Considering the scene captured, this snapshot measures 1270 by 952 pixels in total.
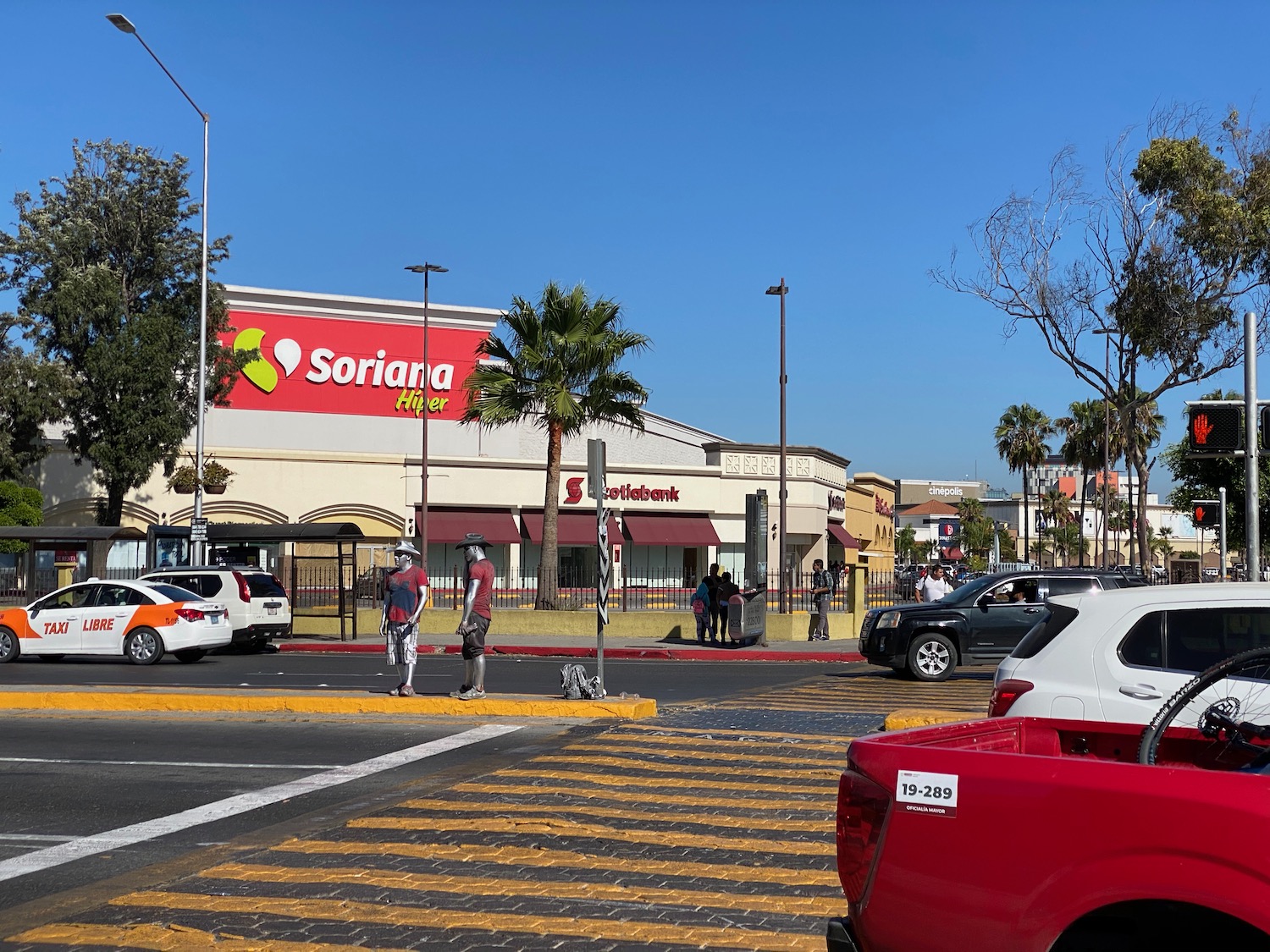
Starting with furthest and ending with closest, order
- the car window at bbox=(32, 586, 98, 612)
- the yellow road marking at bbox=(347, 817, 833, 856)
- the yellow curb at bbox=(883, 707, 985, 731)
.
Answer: the car window at bbox=(32, 586, 98, 612) < the yellow curb at bbox=(883, 707, 985, 731) < the yellow road marking at bbox=(347, 817, 833, 856)

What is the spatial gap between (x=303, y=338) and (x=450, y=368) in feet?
21.2

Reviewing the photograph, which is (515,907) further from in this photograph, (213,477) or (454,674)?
(213,477)

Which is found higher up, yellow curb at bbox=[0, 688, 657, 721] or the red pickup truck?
the red pickup truck

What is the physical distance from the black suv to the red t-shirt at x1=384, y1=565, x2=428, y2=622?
315 inches

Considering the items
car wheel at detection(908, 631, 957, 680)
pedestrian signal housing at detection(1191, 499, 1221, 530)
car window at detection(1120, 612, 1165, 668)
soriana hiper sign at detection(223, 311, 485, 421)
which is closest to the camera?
car window at detection(1120, 612, 1165, 668)

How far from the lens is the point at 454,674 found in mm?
20922

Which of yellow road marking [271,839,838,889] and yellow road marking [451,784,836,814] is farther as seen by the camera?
yellow road marking [451,784,836,814]

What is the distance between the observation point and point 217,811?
9.24 metres

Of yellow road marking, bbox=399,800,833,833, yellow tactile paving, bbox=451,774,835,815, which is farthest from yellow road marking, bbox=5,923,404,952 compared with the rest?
yellow tactile paving, bbox=451,774,835,815

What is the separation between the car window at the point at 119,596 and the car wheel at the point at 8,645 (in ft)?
5.52

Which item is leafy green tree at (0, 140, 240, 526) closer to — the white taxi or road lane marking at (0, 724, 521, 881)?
the white taxi

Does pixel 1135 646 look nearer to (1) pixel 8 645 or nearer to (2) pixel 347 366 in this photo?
(1) pixel 8 645

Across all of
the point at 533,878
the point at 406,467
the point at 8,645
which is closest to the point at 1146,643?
the point at 533,878

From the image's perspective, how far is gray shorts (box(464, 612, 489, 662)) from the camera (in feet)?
48.3
